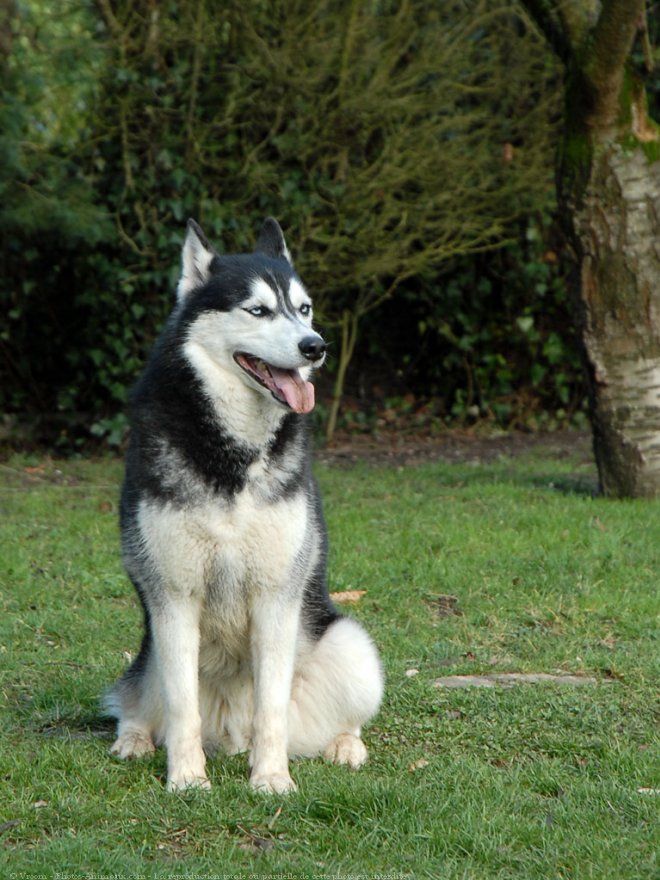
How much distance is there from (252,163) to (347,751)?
7.53 metres

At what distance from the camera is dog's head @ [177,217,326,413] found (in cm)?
427

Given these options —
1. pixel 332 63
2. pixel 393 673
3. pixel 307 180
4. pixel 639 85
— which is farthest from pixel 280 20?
pixel 393 673

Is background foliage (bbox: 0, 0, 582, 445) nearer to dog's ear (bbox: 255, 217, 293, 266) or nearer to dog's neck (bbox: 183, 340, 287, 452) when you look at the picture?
dog's ear (bbox: 255, 217, 293, 266)

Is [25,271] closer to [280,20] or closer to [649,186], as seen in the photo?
[280,20]

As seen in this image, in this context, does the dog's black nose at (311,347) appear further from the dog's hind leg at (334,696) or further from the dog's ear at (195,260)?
the dog's hind leg at (334,696)

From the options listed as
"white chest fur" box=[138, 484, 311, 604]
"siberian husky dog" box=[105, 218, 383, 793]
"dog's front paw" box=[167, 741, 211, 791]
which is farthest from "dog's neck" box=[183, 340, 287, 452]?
"dog's front paw" box=[167, 741, 211, 791]

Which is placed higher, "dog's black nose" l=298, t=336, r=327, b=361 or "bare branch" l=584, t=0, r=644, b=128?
"bare branch" l=584, t=0, r=644, b=128

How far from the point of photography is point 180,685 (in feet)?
14.0

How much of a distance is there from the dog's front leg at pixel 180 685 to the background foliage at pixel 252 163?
6129mm

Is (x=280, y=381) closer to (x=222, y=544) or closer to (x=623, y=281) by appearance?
(x=222, y=544)

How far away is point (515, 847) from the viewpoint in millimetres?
3770

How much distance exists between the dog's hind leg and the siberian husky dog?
0.14 meters

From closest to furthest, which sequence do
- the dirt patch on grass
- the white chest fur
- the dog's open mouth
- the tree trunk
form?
1. the white chest fur
2. the dog's open mouth
3. the tree trunk
4. the dirt patch on grass

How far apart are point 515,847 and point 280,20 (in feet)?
28.3
